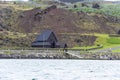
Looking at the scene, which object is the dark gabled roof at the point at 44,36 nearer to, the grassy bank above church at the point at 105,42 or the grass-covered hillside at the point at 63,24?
the grass-covered hillside at the point at 63,24

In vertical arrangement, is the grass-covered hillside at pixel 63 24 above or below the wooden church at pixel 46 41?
above

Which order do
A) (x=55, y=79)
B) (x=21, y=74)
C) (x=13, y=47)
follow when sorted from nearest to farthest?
(x=55, y=79), (x=21, y=74), (x=13, y=47)

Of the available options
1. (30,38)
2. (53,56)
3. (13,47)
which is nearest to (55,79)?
(53,56)

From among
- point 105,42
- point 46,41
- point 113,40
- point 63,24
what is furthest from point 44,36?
point 63,24

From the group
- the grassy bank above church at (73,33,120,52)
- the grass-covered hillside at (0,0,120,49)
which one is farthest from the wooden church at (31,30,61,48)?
the grassy bank above church at (73,33,120,52)

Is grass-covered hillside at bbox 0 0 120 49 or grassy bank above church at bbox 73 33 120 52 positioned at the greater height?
grass-covered hillside at bbox 0 0 120 49

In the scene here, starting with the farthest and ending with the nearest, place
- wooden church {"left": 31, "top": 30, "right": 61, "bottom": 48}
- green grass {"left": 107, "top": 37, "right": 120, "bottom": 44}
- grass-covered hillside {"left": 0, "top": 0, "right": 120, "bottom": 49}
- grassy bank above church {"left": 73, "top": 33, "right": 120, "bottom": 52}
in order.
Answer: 1. green grass {"left": 107, "top": 37, "right": 120, "bottom": 44}
2. grass-covered hillside {"left": 0, "top": 0, "right": 120, "bottom": 49}
3. grassy bank above church {"left": 73, "top": 33, "right": 120, "bottom": 52}
4. wooden church {"left": 31, "top": 30, "right": 61, "bottom": 48}

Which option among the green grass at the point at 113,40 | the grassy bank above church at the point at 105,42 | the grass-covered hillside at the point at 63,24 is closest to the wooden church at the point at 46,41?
the grass-covered hillside at the point at 63,24

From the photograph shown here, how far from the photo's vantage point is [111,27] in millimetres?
177250

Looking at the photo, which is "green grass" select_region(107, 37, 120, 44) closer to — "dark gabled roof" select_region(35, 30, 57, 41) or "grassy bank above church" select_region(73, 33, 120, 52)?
"grassy bank above church" select_region(73, 33, 120, 52)

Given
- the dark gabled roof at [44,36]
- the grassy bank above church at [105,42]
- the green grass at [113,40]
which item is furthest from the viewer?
the green grass at [113,40]

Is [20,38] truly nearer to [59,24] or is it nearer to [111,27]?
[59,24]

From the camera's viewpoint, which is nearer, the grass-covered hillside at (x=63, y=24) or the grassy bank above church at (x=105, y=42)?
the grassy bank above church at (x=105, y=42)

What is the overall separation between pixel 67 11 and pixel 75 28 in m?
9.71
